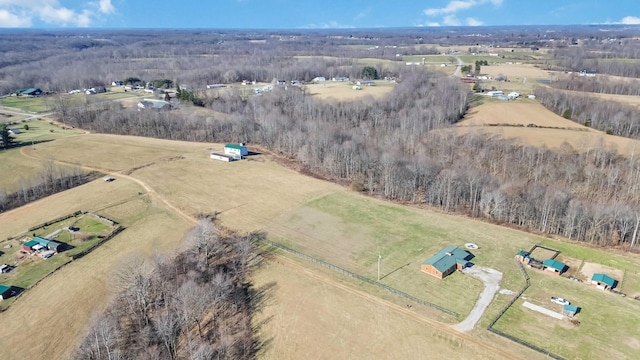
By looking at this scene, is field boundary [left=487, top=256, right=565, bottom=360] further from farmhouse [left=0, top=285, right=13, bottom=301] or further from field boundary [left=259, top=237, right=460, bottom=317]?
farmhouse [left=0, top=285, right=13, bottom=301]

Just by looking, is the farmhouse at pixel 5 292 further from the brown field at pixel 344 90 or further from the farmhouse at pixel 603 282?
the brown field at pixel 344 90

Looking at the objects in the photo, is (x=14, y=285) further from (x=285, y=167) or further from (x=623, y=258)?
(x=623, y=258)

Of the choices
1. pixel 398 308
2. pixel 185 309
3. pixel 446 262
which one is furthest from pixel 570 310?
pixel 185 309

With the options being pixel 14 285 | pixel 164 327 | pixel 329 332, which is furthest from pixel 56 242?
pixel 329 332

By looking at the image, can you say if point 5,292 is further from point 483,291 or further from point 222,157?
point 483,291

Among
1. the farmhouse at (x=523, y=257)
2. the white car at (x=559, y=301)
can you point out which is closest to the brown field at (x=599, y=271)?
the farmhouse at (x=523, y=257)
